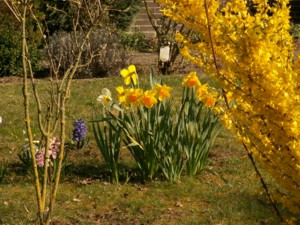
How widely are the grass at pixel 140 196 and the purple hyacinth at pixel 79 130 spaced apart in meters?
0.18

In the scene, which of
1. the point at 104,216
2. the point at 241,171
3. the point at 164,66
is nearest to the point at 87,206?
the point at 104,216

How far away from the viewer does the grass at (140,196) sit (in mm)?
4445

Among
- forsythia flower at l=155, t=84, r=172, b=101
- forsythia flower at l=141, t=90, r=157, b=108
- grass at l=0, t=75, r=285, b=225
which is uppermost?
forsythia flower at l=155, t=84, r=172, b=101

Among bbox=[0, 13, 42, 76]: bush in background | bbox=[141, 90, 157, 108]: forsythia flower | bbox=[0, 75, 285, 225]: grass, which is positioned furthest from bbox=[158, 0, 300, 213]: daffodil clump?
bbox=[0, 13, 42, 76]: bush in background

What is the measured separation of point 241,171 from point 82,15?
22.9ft

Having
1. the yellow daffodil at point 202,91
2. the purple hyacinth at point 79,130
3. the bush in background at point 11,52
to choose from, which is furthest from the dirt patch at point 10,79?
the yellow daffodil at point 202,91

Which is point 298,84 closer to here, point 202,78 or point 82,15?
point 202,78

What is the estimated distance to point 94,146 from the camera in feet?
20.0

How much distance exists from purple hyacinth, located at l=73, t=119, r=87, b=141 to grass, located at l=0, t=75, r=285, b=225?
18 centimetres

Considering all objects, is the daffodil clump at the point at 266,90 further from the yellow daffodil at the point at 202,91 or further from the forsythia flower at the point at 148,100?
the yellow daffodil at the point at 202,91

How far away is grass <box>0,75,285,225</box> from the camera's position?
4.45m

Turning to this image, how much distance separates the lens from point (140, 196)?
16.0 feet

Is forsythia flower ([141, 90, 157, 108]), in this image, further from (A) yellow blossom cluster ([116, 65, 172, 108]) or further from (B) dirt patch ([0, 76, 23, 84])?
(B) dirt patch ([0, 76, 23, 84])

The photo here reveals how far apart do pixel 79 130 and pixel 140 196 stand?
1014mm
